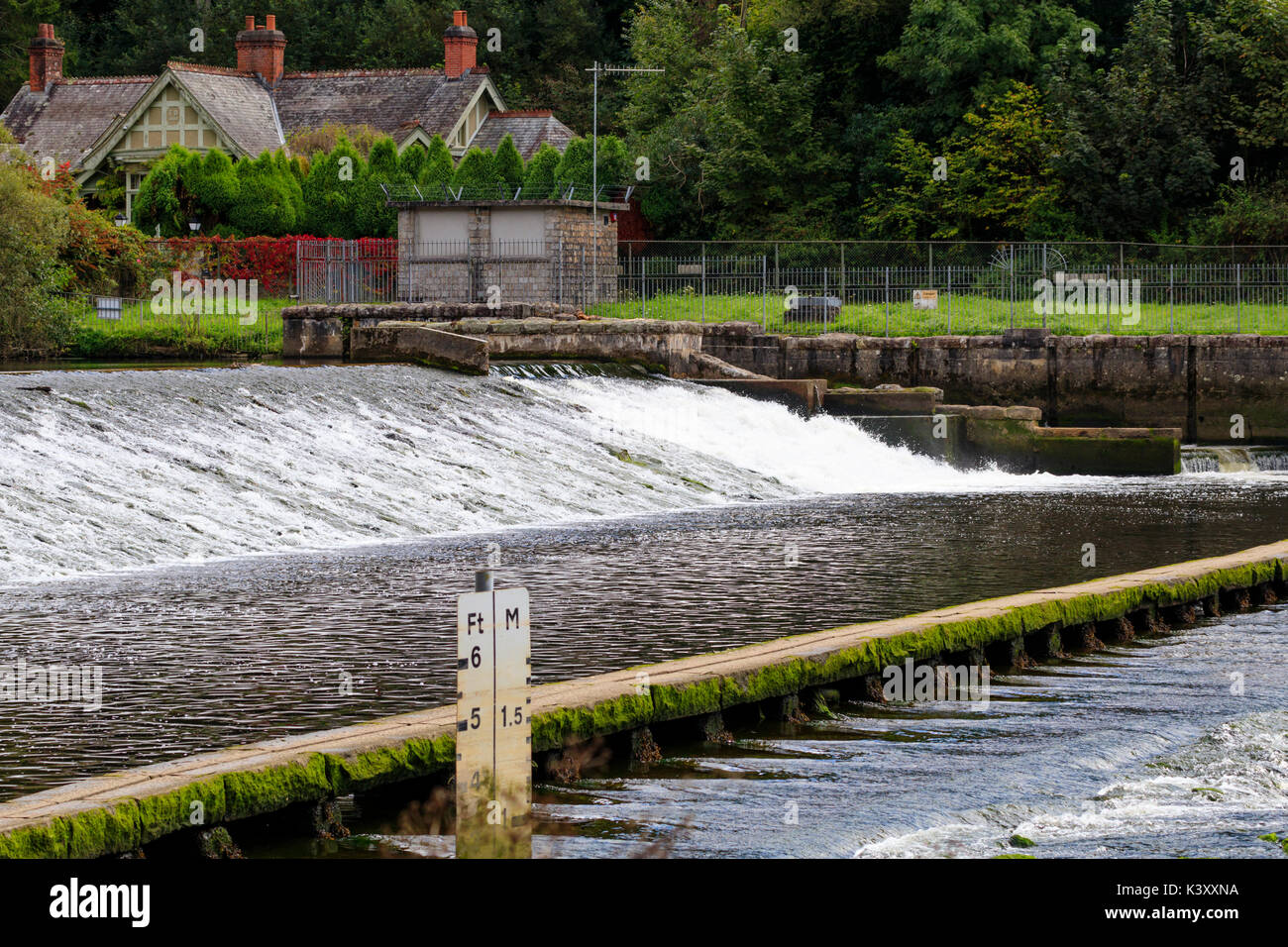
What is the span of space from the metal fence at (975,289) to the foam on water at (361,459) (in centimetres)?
1225

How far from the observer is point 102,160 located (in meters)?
68.8

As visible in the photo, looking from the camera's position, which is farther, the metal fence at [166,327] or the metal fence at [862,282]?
the metal fence at [166,327]

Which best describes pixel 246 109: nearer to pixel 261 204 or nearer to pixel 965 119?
pixel 261 204

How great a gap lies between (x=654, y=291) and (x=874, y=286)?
5.77m

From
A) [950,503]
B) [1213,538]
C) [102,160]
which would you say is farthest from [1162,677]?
[102,160]

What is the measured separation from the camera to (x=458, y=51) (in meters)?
71.7

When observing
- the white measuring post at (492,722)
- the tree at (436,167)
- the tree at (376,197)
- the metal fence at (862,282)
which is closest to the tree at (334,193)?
the tree at (376,197)

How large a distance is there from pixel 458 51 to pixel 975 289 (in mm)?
33595

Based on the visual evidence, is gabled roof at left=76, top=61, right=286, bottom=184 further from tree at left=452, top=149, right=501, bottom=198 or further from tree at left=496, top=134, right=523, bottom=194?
tree at left=496, top=134, right=523, bottom=194

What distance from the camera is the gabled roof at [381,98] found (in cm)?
6925

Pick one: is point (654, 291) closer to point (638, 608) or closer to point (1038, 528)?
point (1038, 528)

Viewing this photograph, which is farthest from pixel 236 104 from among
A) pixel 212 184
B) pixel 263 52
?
pixel 212 184

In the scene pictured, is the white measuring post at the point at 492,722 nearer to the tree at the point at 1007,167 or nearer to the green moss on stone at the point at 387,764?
the green moss on stone at the point at 387,764

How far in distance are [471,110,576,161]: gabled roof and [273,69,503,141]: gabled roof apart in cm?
150
